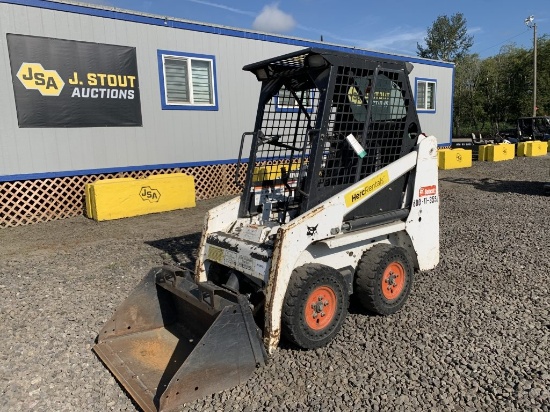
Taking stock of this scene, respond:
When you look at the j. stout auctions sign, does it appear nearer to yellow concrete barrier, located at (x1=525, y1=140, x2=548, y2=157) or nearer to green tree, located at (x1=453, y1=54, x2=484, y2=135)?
yellow concrete barrier, located at (x1=525, y1=140, x2=548, y2=157)

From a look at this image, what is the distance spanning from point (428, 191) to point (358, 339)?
5.95 ft

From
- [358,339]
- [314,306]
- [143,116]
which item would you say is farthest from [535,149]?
[314,306]

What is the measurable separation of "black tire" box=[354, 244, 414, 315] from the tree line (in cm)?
3935

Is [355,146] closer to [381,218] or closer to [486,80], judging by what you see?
[381,218]

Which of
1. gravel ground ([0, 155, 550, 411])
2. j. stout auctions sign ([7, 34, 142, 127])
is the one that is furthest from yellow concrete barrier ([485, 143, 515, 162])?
j. stout auctions sign ([7, 34, 142, 127])

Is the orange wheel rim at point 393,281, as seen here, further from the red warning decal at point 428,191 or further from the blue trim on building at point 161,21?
the blue trim on building at point 161,21

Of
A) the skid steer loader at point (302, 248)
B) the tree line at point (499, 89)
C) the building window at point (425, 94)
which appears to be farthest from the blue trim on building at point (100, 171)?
the tree line at point (499, 89)

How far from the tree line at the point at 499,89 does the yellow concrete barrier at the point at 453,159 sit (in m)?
25.6

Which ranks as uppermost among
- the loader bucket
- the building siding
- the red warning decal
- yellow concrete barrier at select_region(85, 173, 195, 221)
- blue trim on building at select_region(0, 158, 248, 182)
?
the building siding

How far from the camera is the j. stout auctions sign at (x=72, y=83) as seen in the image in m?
8.20

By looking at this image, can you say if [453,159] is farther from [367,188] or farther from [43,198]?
[43,198]

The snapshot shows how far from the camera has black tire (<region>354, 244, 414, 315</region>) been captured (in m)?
3.81

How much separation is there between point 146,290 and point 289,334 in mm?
1309

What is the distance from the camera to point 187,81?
10281mm
